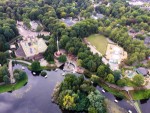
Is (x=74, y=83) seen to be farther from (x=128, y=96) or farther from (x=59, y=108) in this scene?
(x=128, y=96)

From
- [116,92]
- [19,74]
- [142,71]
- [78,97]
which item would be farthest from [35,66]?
[142,71]

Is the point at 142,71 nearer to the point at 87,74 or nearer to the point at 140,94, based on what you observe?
the point at 140,94

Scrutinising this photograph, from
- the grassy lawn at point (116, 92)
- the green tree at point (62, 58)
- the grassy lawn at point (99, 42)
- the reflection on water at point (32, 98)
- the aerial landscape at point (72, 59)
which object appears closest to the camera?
the reflection on water at point (32, 98)

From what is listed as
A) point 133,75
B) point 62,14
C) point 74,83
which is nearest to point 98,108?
point 74,83

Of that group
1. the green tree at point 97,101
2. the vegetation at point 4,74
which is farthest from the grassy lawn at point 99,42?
the vegetation at point 4,74

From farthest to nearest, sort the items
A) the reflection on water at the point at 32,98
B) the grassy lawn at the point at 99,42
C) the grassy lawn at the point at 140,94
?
the grassy lawn at the point at 99,42 < the grassy lawn at the point at 140,94 < the reflection on water at the point at 32,98

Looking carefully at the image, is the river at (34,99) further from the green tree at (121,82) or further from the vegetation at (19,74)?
the green tree at (121,82)
